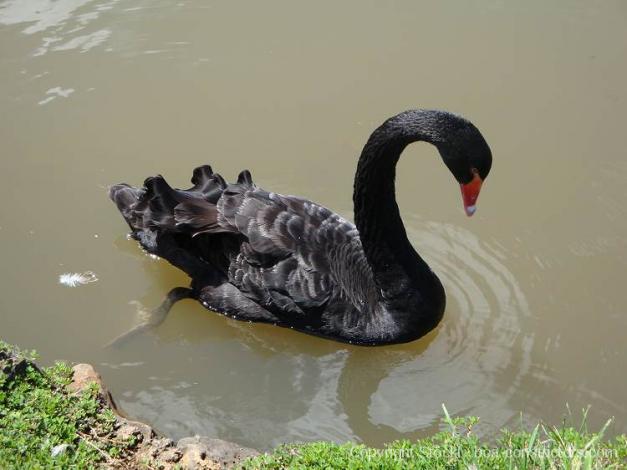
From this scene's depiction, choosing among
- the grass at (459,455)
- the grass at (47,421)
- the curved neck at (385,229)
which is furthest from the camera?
the curved neck at (385,229)

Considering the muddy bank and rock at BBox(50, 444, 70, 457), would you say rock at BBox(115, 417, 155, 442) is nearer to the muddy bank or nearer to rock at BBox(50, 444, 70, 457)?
the muddy bank

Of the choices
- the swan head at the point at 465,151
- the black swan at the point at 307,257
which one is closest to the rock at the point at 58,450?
the black swan at the point at 307,257

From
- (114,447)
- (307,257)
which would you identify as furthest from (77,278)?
(114,447)

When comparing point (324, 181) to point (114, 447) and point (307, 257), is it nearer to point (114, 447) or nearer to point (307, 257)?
point (307, 257)

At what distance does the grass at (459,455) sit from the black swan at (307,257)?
1465mm

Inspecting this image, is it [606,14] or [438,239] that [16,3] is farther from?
[606,14]

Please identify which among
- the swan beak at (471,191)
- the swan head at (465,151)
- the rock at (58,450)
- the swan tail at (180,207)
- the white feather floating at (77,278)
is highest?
the swan head at (465,151)

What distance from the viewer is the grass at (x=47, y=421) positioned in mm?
3734

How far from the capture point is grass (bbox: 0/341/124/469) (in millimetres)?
3734

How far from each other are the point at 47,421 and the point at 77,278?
2.19m

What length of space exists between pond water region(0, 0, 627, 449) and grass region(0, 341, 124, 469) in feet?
2.77

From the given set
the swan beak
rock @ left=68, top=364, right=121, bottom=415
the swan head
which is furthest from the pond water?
the swan head

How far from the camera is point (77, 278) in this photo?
6.01m

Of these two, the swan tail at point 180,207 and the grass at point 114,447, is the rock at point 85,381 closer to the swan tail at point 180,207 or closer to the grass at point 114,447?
the grass at point 114,447
